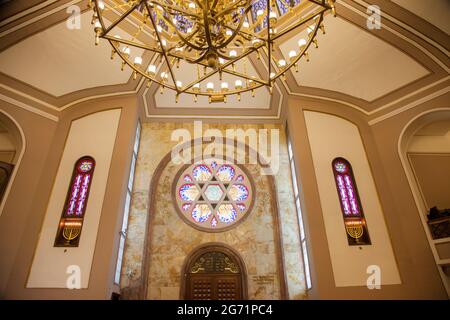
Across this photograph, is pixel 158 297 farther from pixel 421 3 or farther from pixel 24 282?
pixel 421 3

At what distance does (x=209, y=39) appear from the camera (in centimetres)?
316

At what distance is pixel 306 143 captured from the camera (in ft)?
23.0

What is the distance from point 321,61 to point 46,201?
7.16m

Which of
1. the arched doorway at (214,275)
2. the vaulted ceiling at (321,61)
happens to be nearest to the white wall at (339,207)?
the vaulted ceiling at (321,61)

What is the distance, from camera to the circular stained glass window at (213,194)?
7.53 metres

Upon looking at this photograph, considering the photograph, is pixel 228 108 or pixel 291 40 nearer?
pixel 291 40

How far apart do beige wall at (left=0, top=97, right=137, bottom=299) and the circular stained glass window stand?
74.4 inches

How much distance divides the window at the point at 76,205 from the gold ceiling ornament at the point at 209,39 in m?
2.57

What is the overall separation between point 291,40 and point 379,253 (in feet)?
16.6

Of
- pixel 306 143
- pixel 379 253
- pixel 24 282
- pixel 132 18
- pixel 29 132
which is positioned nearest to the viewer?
pixel 24 282

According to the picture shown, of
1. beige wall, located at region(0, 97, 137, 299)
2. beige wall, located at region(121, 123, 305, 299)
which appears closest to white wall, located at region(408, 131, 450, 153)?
beige wall, located at region(121, 123, 305, 299)

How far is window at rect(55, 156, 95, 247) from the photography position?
5.74m

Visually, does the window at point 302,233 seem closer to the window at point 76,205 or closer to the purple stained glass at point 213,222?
the purple stained glass at point 213,222

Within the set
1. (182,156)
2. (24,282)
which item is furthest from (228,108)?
(24,282)
